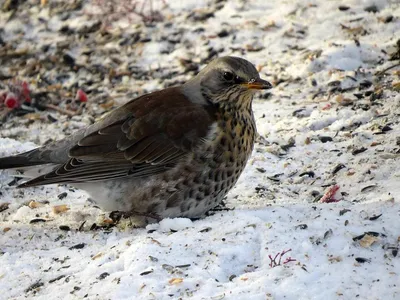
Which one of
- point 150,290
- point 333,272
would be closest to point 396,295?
point 333,272

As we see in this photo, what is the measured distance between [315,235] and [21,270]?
5.70ft

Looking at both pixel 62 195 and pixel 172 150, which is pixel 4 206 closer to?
pixel 62 195

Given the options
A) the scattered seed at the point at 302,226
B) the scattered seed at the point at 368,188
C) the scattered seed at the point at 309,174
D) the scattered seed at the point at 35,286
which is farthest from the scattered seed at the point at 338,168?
the scattered seed at the point at 35,286

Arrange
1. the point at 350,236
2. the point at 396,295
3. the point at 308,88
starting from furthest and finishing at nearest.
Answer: the point at 308,88 < the point at 350,236 < the point at 396,295

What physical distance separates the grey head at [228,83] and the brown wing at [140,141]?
0.12m

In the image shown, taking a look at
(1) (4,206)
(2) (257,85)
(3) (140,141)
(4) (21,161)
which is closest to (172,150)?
(3) (140,141)

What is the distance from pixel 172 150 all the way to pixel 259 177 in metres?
0.97

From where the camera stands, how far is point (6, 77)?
8.42 metres

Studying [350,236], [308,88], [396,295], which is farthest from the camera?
[308,88]

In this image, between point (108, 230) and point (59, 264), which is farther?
point (108, 230)

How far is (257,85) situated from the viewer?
5.43 metres

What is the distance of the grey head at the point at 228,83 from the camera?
5512 mm

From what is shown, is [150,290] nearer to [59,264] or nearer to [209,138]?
[59,264]

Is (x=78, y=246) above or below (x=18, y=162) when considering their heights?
below
